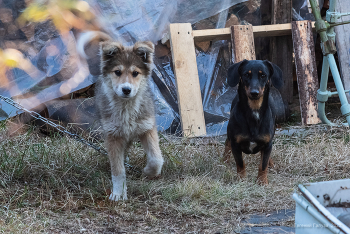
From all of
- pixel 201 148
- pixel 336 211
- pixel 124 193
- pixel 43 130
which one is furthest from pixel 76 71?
pixel 336 211

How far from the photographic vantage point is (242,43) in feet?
17.2

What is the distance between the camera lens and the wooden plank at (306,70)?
521cm

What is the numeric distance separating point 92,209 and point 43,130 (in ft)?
8.13

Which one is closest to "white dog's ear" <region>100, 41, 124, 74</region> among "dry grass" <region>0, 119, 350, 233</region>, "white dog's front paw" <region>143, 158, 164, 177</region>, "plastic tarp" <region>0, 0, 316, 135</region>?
"white dog's front paw" <region>143, 158, 164, 177</region>

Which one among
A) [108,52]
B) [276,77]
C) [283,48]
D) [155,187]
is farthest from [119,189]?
[283,48]

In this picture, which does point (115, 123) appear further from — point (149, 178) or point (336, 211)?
point (336, 211)

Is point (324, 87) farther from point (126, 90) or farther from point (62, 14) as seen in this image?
point (62, 14)

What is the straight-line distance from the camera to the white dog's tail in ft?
15.5

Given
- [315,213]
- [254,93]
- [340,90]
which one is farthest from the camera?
[340,90]

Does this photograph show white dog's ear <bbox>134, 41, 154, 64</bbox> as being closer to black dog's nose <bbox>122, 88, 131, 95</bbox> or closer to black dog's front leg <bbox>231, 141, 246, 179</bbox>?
black dog's nose <bbox>122, 88, 131, 95</bbox>

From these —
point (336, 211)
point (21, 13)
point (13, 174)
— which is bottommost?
point (13, 174)

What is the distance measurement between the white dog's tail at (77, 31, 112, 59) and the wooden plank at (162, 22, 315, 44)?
2.89 feet

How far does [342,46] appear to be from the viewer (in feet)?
18.1

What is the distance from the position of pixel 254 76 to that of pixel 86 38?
245 cm
